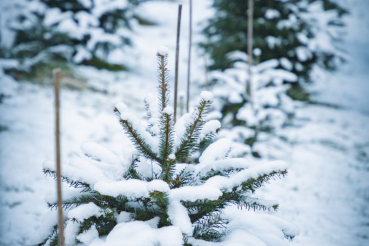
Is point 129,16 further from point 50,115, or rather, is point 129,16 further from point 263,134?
point 263,134

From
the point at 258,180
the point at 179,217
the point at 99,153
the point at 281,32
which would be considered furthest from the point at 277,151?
the point at 179,217

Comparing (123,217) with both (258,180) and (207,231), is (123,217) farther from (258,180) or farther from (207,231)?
(258,180)

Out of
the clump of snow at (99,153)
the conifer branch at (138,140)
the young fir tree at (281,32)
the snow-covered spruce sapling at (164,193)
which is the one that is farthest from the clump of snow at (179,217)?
the young fir tree at (281,32)

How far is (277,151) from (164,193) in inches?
149

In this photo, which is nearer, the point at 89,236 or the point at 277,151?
the point at 89,236

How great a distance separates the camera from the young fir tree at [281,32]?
5.68 metres

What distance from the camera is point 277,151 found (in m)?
4.45

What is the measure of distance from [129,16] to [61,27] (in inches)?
79.4

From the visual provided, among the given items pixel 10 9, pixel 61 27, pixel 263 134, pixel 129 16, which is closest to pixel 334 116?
pixel 263 134

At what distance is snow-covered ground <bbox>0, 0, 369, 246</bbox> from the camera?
2.77 meters

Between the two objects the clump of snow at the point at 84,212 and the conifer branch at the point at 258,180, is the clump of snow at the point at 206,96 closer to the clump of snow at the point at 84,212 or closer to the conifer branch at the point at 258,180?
the conifer branch at the point at 258,180

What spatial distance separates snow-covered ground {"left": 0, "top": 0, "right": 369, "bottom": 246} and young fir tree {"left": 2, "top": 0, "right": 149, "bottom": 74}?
572 mm

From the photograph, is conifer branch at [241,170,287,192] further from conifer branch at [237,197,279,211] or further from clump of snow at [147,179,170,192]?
clump of snow at [147,179,170,192]

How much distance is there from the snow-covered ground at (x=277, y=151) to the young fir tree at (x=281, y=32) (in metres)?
1.25
